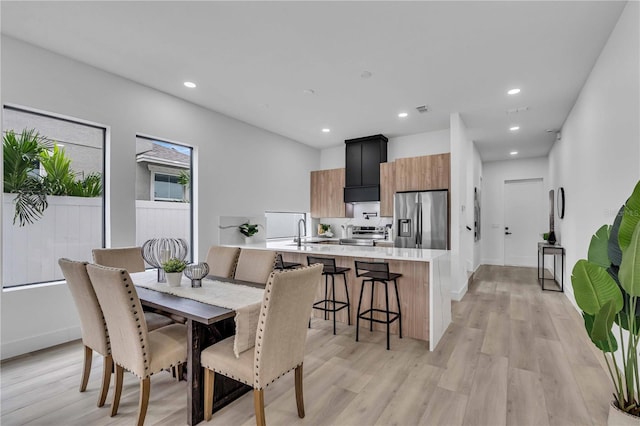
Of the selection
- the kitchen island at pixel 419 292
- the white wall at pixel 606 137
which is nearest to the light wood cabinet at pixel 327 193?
the kitchen island at pixel 419 292

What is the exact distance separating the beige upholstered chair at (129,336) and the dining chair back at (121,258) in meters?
1.12

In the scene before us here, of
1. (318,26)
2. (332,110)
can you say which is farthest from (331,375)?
(332,110)

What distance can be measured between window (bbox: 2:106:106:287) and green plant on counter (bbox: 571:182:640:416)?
4.34m

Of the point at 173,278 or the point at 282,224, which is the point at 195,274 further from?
the point at 282,224

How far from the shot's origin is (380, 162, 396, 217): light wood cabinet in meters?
5.57

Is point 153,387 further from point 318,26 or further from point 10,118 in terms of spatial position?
point 318,26

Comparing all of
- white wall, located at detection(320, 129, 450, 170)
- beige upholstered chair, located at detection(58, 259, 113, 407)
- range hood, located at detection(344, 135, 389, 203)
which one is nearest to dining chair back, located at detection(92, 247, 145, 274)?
beige upholstered chair, located at detection(58, 259, 113, 407)

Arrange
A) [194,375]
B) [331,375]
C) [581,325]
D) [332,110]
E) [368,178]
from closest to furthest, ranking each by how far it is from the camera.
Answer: [194,375]
[331,375]
[581,325]
[332,110]
[368,178]

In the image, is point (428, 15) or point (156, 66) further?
point (156, 66)

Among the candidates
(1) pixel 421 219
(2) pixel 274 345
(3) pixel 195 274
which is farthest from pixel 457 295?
(3) pixel 195 274

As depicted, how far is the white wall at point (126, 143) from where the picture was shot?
2.87 m

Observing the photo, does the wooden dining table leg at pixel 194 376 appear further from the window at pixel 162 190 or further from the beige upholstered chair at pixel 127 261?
the window at pixel 162 190

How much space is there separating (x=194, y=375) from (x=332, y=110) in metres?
3.84

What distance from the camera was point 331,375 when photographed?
2516 mm
